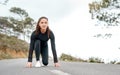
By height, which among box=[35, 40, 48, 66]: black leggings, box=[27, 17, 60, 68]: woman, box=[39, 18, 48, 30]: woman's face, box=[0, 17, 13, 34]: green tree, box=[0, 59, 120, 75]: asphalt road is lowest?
box=[0, 59, 120, 75]: asphalt road

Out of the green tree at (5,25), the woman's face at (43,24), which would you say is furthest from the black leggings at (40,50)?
the green tree at (5,25)

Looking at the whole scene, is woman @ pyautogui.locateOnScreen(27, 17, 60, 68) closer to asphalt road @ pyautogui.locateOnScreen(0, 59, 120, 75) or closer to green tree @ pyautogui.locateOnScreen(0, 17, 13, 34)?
asphalt road @ pyautogui.locateOnScreen(0, 59, 120, 75)

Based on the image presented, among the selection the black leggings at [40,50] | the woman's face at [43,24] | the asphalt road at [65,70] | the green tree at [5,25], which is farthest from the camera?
the green tree at [5,25]

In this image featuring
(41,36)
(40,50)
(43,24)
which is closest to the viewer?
(43,24)

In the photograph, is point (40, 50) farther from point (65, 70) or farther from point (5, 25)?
point (5, 25)

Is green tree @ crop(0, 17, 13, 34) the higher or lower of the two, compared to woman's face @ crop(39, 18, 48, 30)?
higher

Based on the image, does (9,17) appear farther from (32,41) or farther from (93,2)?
(32,41)

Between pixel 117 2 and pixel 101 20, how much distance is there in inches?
64.3

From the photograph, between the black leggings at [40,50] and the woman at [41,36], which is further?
the black leggings at [40,50]

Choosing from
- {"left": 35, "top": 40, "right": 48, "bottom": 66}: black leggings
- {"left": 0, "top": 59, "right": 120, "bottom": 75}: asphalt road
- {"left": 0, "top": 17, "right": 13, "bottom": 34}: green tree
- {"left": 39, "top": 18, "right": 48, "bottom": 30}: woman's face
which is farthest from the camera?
{"left": 0, "top": 17, "right": 13, "bottom": 34}: green tree

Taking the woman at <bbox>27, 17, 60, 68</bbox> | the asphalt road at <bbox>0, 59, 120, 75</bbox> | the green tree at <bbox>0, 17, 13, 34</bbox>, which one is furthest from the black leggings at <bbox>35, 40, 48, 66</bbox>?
the green tree at <bbox>0, 17, 13, 34</bbox>

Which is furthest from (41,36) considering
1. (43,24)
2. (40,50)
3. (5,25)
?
(5,25)

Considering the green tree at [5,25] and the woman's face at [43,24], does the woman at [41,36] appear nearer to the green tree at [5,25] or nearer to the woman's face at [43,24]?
the woman's face at [43,24]

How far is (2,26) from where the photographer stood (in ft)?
229
